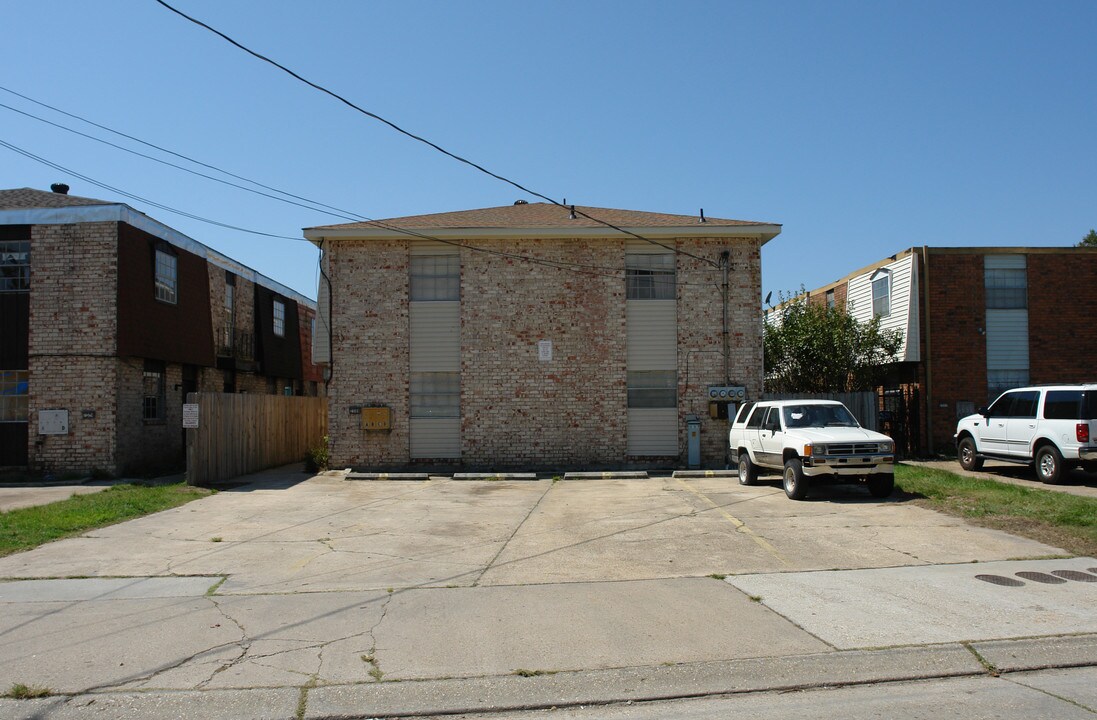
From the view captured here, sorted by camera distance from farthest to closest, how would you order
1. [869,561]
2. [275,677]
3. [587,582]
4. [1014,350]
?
1. [1014,350]
2. [869,561]
3. [587,582]
4. [275,677]

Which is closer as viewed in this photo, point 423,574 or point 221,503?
point 423,574

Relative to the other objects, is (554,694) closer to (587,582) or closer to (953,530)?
(587,582)

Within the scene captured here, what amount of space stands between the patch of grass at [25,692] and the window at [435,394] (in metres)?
15.2

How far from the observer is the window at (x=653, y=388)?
2075 cm

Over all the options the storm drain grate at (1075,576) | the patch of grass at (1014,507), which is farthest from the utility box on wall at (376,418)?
the storm drain grate at (1075,576)

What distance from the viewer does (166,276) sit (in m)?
21.8

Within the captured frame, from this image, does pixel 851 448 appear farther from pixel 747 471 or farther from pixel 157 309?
pixel 157 309

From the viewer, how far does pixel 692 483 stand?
1745 centimetres

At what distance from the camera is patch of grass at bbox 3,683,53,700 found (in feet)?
17.7

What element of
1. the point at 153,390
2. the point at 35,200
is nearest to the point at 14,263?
the point at 35,200

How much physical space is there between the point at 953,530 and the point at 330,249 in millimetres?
15687

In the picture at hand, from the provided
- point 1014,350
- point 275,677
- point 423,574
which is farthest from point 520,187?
point 1014,350

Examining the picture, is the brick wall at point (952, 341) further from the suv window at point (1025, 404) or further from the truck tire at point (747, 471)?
the truck tire at point (747, 471)

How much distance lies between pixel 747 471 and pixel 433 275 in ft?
31.0
